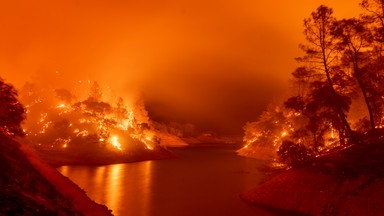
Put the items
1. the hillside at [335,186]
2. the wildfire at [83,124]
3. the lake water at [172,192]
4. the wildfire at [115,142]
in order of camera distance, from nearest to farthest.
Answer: the hillside at [335,186] < the lake water at [172,192] < the wildfire at [83,124] < the wildfire at [115,142]

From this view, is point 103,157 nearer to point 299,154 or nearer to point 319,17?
point 299,154

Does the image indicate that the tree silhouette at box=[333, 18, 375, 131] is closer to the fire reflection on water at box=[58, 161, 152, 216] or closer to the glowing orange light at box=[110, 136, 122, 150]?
the fire reflection on water at box=[58, 161, 152, 216]

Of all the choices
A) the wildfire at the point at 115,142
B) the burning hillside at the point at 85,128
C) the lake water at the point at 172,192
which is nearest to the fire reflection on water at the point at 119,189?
the lake water at the point at 172,192

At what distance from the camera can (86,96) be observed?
125438 millimetres

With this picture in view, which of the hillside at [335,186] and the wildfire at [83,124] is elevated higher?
the wildfire at [83,124]

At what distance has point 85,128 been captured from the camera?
102 meters

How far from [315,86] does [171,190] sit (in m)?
24.7

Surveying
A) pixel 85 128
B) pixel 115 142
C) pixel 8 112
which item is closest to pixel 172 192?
pixel 8 112

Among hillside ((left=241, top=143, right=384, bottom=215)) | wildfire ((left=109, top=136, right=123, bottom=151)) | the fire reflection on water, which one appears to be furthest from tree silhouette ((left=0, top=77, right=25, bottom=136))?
wildfire ((left=109, top=136, right=123, bottom=151))

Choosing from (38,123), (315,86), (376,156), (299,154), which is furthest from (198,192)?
(38,123)

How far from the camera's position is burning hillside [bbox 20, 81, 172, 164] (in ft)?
298

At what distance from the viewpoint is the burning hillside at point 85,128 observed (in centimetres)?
9088

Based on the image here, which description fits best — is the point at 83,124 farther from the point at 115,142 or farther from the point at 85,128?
the point at 115,142

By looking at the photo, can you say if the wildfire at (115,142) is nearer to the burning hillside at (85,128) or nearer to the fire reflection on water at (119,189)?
the burning hillside at (85,128)
